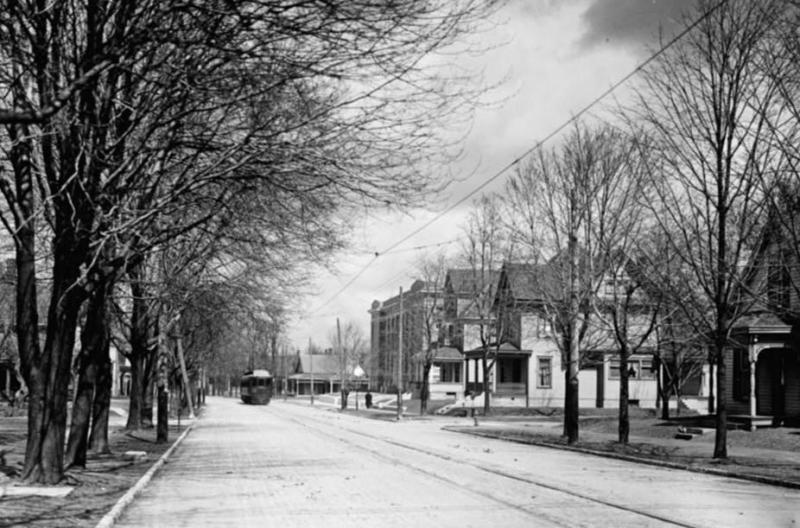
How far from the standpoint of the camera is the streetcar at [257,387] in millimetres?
91938

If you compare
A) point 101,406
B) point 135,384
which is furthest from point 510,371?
point 101,406

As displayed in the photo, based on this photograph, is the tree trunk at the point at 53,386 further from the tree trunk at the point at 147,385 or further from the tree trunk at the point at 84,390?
the tree trunk at the point at 147,385

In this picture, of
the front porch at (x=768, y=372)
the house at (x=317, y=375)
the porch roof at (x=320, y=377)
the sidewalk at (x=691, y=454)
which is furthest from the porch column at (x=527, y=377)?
the porch roof at (x=320, y=377)

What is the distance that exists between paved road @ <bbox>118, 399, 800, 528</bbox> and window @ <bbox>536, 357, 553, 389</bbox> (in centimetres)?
4062

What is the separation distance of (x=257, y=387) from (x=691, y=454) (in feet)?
225

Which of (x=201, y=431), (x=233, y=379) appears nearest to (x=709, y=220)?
A: (x=201, y=431)

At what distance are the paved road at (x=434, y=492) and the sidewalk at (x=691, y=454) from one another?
0.77m

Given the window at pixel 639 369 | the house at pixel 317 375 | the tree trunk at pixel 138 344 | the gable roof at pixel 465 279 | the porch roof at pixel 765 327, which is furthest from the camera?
the house at pixel 317 375

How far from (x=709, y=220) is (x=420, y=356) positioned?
4757 cm

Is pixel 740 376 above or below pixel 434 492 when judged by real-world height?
above

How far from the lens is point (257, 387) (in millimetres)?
92000

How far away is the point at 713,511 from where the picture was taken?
47.0ft

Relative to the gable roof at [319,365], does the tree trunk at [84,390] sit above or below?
above

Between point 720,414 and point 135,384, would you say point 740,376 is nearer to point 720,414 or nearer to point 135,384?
point 720,414
